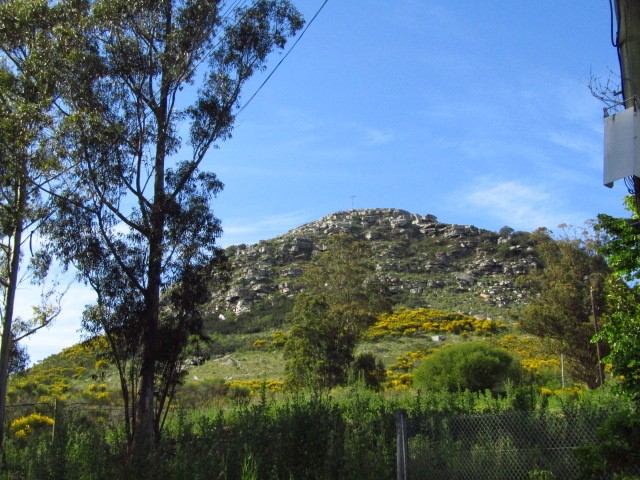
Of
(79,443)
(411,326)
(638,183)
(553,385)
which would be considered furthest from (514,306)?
(638,183)

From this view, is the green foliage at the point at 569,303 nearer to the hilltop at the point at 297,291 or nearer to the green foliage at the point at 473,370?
the hilltop at the point at 297,291

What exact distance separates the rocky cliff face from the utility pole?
5082 cm

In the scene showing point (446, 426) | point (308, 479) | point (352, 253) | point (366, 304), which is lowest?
point (308, 479)

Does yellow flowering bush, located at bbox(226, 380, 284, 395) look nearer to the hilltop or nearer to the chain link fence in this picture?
the hilltop

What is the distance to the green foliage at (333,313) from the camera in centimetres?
3066

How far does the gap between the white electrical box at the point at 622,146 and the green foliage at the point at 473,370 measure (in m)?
22.3

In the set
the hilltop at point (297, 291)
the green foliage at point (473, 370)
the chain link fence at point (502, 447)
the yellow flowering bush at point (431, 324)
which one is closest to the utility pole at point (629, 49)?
the chain link fence at point (502, 447)

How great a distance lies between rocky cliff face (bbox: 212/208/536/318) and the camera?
209ft

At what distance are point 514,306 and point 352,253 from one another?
26669 mm

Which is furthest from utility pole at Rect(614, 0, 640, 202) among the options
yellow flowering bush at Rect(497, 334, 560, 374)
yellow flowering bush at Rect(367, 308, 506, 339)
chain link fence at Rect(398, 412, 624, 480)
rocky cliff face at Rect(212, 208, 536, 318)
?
rocky cliff face at Rect(212, 208, 536, 318)

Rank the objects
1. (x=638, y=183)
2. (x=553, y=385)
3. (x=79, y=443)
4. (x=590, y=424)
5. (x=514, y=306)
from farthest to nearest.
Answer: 1. (x=514, y=306)
2. (x=553, y=385)
3. (x=79, y=443)
4. (x=590, y=424)
5. (x=638, y=183)

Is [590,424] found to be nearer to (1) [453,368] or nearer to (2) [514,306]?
(1) [453,368]

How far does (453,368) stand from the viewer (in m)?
27.5

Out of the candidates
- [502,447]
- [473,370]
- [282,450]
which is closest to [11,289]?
[282,450]
